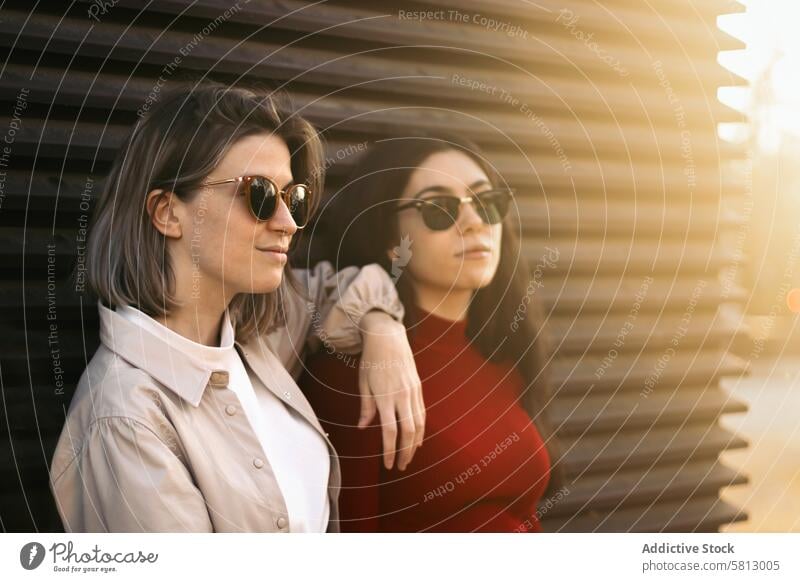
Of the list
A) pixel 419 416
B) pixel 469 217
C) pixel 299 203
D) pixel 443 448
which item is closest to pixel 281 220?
pixel 299 203

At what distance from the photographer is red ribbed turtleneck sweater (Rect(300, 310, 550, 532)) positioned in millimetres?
2193

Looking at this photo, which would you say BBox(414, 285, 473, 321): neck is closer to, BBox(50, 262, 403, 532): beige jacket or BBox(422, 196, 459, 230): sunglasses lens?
BBox(422, 196, 459, 230): sunglasses lens

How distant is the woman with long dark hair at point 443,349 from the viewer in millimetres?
2193

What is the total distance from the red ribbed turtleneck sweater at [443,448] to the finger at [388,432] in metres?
0.03

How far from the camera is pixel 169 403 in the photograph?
1.84m

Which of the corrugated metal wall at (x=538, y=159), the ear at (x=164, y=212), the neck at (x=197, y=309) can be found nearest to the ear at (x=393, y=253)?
the corrugated metal wall at (x=538, y=159)

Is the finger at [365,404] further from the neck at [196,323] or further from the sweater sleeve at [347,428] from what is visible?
the neck at [196,323]

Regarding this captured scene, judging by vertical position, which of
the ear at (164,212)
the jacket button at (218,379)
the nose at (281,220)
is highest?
the nose at (281,220)

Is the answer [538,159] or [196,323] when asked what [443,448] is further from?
[538,159]

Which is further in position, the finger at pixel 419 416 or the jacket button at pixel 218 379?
the finger at pixel 419 416

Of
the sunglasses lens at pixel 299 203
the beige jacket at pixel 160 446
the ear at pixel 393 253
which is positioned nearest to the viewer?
the beige jacket at pixel 160 446

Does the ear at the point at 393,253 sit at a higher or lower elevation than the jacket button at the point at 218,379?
higher

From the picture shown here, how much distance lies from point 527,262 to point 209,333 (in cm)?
103
